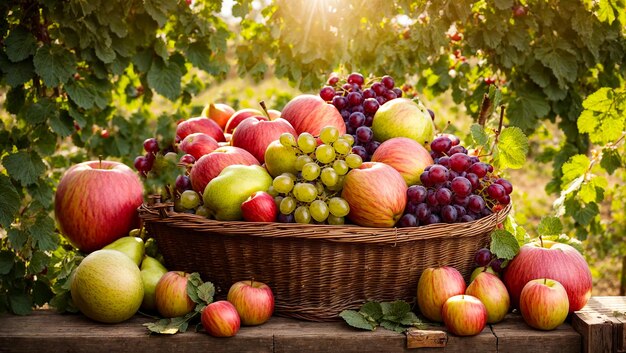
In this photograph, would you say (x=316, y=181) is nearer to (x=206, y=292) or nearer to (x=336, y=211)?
(x=336, y=211)

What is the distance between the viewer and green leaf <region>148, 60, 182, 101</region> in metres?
3.23

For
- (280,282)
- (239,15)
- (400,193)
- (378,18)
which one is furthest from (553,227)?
(239,15)

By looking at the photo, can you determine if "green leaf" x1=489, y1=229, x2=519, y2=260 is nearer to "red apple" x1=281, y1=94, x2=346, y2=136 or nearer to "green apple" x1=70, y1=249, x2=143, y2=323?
"red apple" x1=281, y1=94, x2=346, y2=136

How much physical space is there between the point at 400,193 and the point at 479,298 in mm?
368

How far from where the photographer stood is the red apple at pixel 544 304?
6.16 feet

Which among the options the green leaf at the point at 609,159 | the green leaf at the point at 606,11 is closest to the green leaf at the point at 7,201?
the green leaf at the point at 609,159

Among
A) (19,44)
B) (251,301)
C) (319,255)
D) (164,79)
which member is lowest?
(251,301)

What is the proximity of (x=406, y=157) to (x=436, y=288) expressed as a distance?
1.38 feet

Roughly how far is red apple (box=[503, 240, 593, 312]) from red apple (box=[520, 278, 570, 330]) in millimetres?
62

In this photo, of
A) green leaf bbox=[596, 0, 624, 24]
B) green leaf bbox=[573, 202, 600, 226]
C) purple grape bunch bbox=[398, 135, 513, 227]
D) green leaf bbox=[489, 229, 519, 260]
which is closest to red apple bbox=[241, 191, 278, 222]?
purple grape bunch bbox=[398, 135, 513, 227]

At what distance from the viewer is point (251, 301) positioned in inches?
75.1

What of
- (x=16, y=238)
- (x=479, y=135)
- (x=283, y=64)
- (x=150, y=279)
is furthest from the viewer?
(x=283, y=64)

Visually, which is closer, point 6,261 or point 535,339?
point 535,339

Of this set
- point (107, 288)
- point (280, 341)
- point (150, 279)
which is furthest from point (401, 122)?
point (107, 288)
